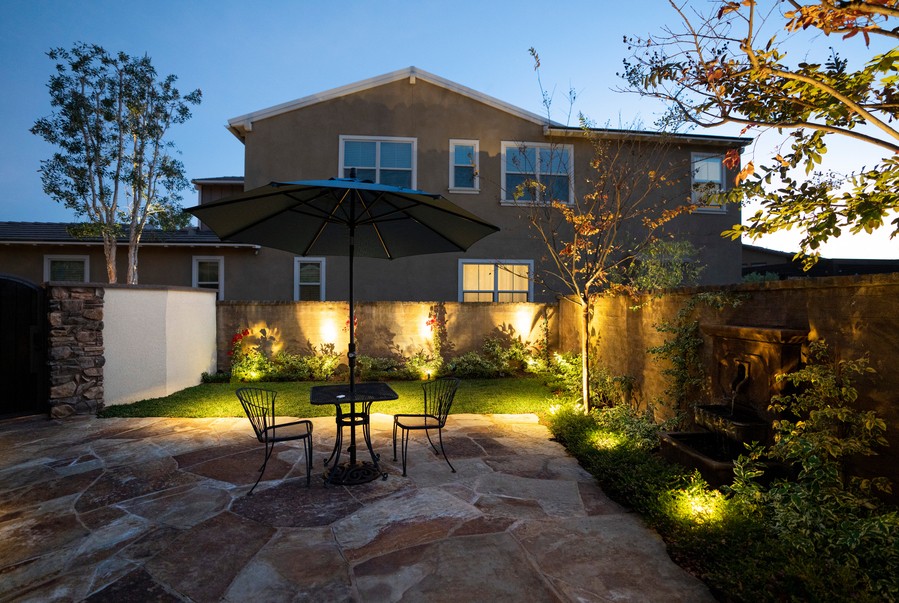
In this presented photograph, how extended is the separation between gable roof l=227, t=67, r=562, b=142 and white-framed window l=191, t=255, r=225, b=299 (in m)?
3.48

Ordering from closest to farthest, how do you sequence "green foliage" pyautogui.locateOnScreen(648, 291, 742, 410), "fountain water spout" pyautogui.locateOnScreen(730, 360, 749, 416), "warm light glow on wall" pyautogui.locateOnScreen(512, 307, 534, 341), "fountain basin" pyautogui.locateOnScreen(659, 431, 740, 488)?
1. "fountain basin" pyautogui.locateOnScreen(659, 431, 740, 488)
2. "fountain water spout" pyautogui.locateOnScreen(730, 360, 749, 416)
3. "green foliage" pyautogui.locateOnScreen(648, 291, 742, 410)
4. "warm light glow on wall" pyautogui.locateOnScreen(512, 307, 534, 341)

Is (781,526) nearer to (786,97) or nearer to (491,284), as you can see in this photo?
(786,97)

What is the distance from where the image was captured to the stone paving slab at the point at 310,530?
262cm

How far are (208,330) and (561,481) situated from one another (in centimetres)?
822

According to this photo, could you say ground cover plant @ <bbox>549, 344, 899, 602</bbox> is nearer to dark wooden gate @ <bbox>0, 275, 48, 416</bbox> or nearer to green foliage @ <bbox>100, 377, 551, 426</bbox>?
green foliage @ <bbox>100, 377, 551, 426</bbox>

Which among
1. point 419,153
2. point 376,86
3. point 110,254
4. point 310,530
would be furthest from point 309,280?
point 310,530

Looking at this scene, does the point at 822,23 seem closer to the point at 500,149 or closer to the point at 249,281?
the point at 500,149

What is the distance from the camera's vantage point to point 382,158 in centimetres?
1196

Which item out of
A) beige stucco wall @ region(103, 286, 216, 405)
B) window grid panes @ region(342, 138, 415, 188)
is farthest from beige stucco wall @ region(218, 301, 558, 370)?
window grid panes @ region(342, 138, 415, 188)

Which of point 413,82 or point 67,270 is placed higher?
point 413,82

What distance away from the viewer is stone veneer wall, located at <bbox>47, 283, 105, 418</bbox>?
661 centimetres

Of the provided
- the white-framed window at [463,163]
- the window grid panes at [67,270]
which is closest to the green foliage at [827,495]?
the white-framed window at [463,163]

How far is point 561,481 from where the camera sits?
14.0 ft

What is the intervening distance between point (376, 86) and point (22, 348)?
31.7 ft
